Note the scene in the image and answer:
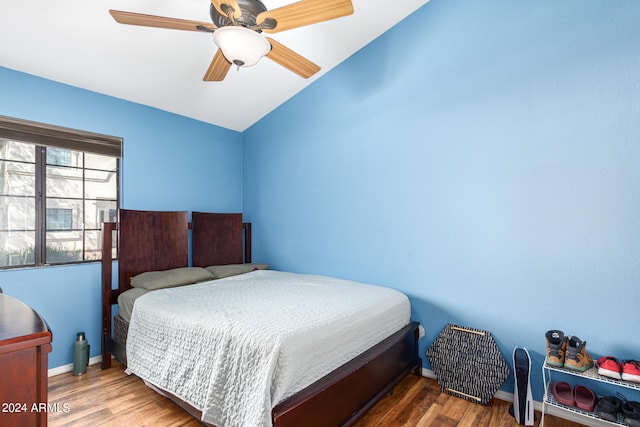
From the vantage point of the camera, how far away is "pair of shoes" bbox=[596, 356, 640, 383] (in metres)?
1.69

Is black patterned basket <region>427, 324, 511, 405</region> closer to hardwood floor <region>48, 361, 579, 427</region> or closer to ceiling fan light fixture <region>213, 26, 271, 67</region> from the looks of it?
hardwood floor <region>48, 361, 579, 427</region>

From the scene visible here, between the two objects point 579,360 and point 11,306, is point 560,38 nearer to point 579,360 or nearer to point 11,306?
point 579,360

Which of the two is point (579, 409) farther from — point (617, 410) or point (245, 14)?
point (245, 14)

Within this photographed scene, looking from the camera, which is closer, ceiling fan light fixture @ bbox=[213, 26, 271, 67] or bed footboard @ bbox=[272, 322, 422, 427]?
bed footboard @ bbox=[272, 322, 422, 427]

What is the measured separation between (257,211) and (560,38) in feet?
11.1

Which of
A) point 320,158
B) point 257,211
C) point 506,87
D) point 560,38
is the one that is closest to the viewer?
point 560,38

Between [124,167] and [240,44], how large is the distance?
211 cm

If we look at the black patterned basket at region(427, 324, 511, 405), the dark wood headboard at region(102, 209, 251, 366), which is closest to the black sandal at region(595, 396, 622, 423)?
the black patterned basket at region(427, 324, 511, 405)

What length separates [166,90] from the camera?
3133 mm

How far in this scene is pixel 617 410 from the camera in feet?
5.73

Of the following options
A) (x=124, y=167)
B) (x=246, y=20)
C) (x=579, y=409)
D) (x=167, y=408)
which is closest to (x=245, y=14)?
(x=246, y=20)

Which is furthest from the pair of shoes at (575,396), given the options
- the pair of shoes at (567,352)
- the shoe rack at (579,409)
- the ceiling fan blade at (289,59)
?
the ceiling fan blade at (289,59)

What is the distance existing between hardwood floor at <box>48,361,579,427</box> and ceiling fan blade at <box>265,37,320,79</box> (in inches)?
96.1

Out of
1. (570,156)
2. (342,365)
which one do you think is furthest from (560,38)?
(342,365)
